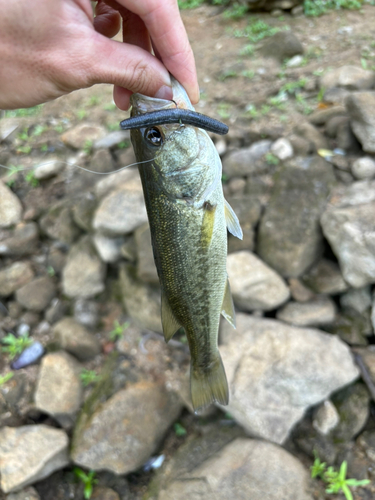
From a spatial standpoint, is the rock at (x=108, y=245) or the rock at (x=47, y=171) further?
the rock at (x=47, y=171)

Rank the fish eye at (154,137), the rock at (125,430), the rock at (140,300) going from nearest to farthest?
the fish eye at (154,137)
the rock at (125,430)
the rock at (140,300)

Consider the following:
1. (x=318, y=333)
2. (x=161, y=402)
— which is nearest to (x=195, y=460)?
(x=161, y=402)

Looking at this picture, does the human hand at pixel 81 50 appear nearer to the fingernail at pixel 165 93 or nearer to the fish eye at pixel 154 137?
the fingernail at pixel 165 93

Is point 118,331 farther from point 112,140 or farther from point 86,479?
point 112,140

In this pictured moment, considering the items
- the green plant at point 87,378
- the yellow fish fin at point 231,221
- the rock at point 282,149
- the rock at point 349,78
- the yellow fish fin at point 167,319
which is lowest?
the green plant at point 87,378

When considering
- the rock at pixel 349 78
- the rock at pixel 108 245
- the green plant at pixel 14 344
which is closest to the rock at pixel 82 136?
the rock at pixel 108 245

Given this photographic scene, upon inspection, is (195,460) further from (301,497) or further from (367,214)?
(367,214)

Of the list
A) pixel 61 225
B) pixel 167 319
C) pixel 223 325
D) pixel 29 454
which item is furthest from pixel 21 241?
pixel 167 319

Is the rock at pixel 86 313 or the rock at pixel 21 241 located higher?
the rock at pixel 21 241

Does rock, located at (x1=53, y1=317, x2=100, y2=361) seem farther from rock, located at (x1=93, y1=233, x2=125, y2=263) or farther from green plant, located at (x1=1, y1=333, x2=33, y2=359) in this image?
rock, located at (x1=93, y1=233, x2=125, y2=263)
